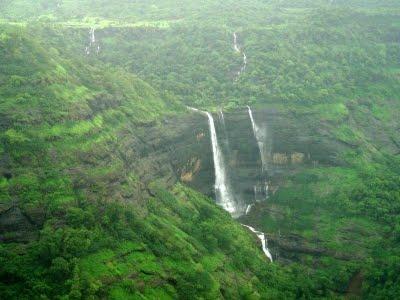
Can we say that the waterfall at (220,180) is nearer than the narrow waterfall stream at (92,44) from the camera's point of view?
Yes

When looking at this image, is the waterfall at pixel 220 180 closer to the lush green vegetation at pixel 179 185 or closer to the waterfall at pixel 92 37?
the lush green vegetation at pixel 179 185

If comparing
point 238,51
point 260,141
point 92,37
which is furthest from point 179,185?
point 92,37

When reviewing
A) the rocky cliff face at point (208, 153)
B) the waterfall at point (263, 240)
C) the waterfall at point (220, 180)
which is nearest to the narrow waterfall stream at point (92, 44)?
the rocky cliff face at point (208, 153)

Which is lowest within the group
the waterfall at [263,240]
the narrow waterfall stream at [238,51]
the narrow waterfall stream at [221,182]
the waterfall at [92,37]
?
the waterfall at [263,240]

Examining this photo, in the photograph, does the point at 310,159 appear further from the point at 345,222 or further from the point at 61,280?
the point at 61,280

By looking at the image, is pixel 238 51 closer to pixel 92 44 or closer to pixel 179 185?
pixel 92 44

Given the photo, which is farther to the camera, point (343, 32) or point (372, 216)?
point (343, 32)

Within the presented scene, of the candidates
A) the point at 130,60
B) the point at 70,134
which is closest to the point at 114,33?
the point at 130,60
